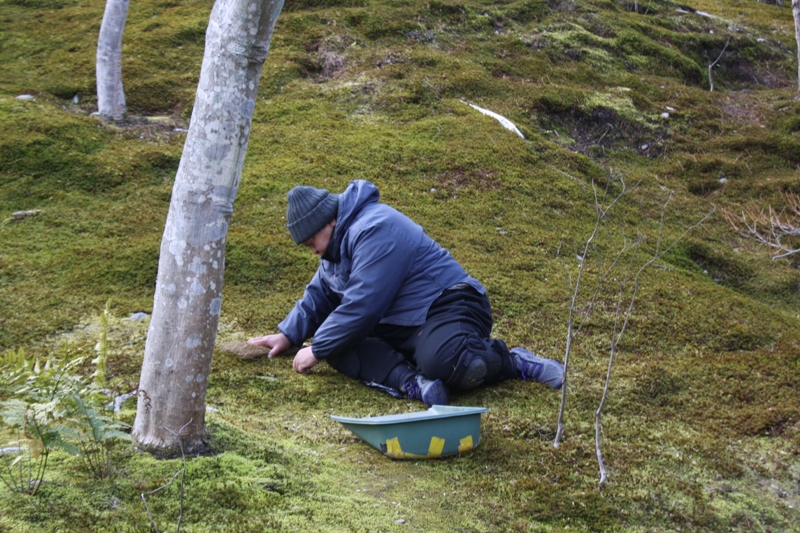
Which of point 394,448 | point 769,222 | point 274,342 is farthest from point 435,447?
point 769,222

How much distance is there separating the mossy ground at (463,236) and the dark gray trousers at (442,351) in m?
0.22

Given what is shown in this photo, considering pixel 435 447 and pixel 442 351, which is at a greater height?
pixel 442 351

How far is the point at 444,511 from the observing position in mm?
3766

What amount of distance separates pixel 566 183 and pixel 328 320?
6334mm

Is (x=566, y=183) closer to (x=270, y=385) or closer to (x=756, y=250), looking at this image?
(x=756, y=250)

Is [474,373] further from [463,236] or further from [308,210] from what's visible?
[463,236]

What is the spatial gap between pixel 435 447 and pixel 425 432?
140 mm

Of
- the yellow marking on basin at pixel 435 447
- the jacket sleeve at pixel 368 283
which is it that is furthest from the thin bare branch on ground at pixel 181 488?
the jacket sleeve at pixel 368 283

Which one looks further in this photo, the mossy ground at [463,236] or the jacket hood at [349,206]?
the jacket hood at [349,206]

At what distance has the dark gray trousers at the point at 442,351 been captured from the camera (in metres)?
5.25

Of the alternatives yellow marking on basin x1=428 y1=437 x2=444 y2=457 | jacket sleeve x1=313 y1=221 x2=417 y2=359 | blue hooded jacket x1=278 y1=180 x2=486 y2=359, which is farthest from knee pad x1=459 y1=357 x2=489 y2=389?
yellow marking on basin x1=428 y1=437 x2=444 y2=457

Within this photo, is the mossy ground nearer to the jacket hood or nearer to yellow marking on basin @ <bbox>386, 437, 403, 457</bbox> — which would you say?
yellow marking on basin @ <bbox>386, 437, 403, 457</bbox>

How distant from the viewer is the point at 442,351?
5238 millimetres

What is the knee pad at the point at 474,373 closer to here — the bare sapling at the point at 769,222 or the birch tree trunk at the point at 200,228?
the birch tree trunk at the point at 200,228
